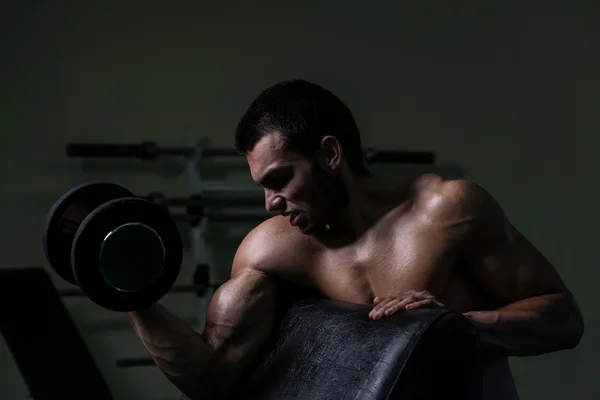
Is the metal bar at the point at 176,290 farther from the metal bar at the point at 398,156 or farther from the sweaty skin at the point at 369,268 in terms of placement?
Result: the sweaty skin at the point at 369,268

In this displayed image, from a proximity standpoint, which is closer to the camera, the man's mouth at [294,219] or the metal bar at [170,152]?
the man's mouth at [294,219]

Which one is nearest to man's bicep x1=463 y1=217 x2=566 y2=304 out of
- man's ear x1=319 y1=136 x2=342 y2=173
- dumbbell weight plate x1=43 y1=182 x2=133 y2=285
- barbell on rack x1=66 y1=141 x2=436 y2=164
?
man's ear x1=319 y1=136 x2=342 y2=173

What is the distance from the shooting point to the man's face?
4.55ft

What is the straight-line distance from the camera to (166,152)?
2959mm

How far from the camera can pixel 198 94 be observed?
3.14 meters

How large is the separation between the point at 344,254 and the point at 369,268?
6 cm

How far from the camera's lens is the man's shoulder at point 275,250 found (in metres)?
1.48

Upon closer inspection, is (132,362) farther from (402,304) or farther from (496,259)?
(402,304)

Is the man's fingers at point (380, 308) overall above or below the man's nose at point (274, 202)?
below

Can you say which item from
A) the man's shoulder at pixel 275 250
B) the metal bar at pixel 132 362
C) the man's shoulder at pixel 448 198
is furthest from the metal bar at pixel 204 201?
the man's shoulder at pixel 448 198

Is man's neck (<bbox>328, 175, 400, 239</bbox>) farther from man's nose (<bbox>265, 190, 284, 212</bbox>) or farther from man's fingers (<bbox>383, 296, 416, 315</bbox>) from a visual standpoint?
man's fingers (<bbox>383, 296, 416, 315</bbox>)

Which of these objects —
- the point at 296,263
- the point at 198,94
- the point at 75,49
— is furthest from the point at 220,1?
the point at 296,263

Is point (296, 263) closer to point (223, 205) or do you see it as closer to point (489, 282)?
point (489, 282)

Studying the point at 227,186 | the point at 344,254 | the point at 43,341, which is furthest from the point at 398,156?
the point at 344,254
